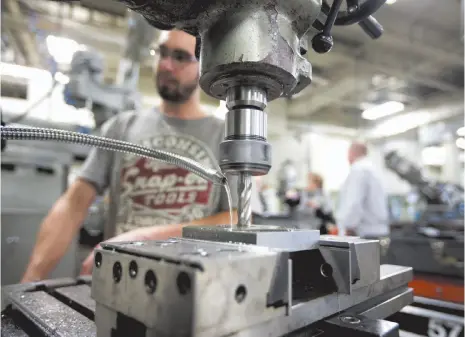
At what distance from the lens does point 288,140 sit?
538 cm

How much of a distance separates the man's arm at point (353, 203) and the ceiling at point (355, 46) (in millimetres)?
1236

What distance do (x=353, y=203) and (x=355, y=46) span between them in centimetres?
176

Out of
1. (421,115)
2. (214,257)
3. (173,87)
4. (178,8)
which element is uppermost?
(421,115)

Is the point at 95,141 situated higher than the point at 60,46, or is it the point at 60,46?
the point at 60,46

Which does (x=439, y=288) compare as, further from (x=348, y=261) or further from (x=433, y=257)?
(x=348, y=261)

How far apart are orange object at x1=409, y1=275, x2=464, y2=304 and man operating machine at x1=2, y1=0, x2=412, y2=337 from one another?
0.91 meters

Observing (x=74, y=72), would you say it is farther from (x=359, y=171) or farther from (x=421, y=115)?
(x=421, y=115)

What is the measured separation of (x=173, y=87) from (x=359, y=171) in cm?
222

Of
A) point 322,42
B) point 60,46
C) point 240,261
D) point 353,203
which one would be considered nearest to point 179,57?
point 322,42

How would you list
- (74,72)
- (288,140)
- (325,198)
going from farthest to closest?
(288,140), (325,198), (74,72)

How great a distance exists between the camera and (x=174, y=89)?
1.19 m

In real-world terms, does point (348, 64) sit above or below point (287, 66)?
above

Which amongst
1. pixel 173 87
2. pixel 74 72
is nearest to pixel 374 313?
pixel 173 87

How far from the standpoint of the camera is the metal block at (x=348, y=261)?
39cm
